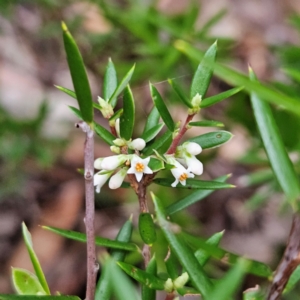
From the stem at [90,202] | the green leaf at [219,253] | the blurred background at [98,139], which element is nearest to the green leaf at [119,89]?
the stem at [90,202]

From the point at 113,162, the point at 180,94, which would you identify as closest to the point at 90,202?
the point at 113,162

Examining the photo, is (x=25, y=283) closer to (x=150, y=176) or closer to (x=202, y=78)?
(x=150, y=176)

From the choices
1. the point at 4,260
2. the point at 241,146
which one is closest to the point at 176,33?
the point at 241,146

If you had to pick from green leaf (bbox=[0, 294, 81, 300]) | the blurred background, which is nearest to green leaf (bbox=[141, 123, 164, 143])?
green leaf (bbox=[0, 294, 81, 300])

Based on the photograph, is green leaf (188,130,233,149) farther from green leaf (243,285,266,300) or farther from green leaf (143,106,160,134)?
green leaf (243,285,266,300)

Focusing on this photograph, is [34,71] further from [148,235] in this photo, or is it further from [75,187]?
[148,235]
